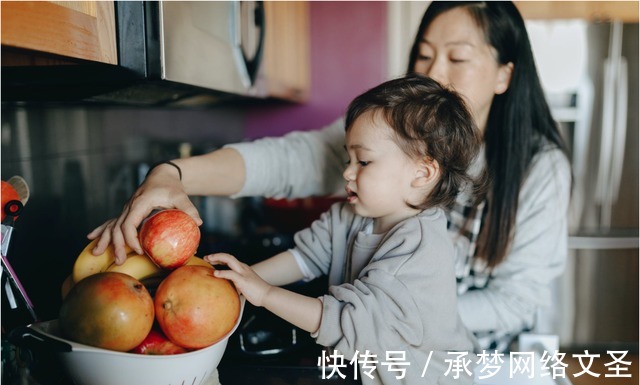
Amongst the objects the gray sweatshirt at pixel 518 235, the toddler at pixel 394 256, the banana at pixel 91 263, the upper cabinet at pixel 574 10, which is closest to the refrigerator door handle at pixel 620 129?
the upper cabinet at pixel 574 10

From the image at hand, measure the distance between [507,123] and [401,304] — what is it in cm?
63

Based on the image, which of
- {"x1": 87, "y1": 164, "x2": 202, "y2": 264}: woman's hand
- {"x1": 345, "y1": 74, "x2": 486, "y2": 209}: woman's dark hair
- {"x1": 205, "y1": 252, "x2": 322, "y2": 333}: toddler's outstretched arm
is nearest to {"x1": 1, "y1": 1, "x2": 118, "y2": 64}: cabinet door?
{"x1": 87, "y1": 164, "x2": 202, "y2": 264}: woman's hand

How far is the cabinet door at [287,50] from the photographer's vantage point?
1974 millimetres

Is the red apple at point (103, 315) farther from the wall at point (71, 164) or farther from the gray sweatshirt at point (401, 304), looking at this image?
the gray sweatshirt at point (401, 304)

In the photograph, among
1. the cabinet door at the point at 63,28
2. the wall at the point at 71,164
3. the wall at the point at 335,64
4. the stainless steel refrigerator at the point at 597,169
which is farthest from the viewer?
the wall at the point at 335,64

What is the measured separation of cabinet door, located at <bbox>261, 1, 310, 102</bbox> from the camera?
1.97 m

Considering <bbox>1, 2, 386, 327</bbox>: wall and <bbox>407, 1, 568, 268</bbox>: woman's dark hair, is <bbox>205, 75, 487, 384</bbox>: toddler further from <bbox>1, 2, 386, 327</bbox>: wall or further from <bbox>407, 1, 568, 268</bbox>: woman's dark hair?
<bbox>1, 2, 386, 327</bbox>: wall

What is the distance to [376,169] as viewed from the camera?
886 mm

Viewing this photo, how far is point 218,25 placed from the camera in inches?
43.3

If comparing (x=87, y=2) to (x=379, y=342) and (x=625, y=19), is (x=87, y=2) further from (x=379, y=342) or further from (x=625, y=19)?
(x=625, y=19)

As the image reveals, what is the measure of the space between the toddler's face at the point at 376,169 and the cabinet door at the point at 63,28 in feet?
1.25

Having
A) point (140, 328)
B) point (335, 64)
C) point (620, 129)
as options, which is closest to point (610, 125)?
point (620, 129)

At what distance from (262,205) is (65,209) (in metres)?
1.39

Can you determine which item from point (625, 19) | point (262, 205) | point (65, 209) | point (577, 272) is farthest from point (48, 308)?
point (625, 19)
